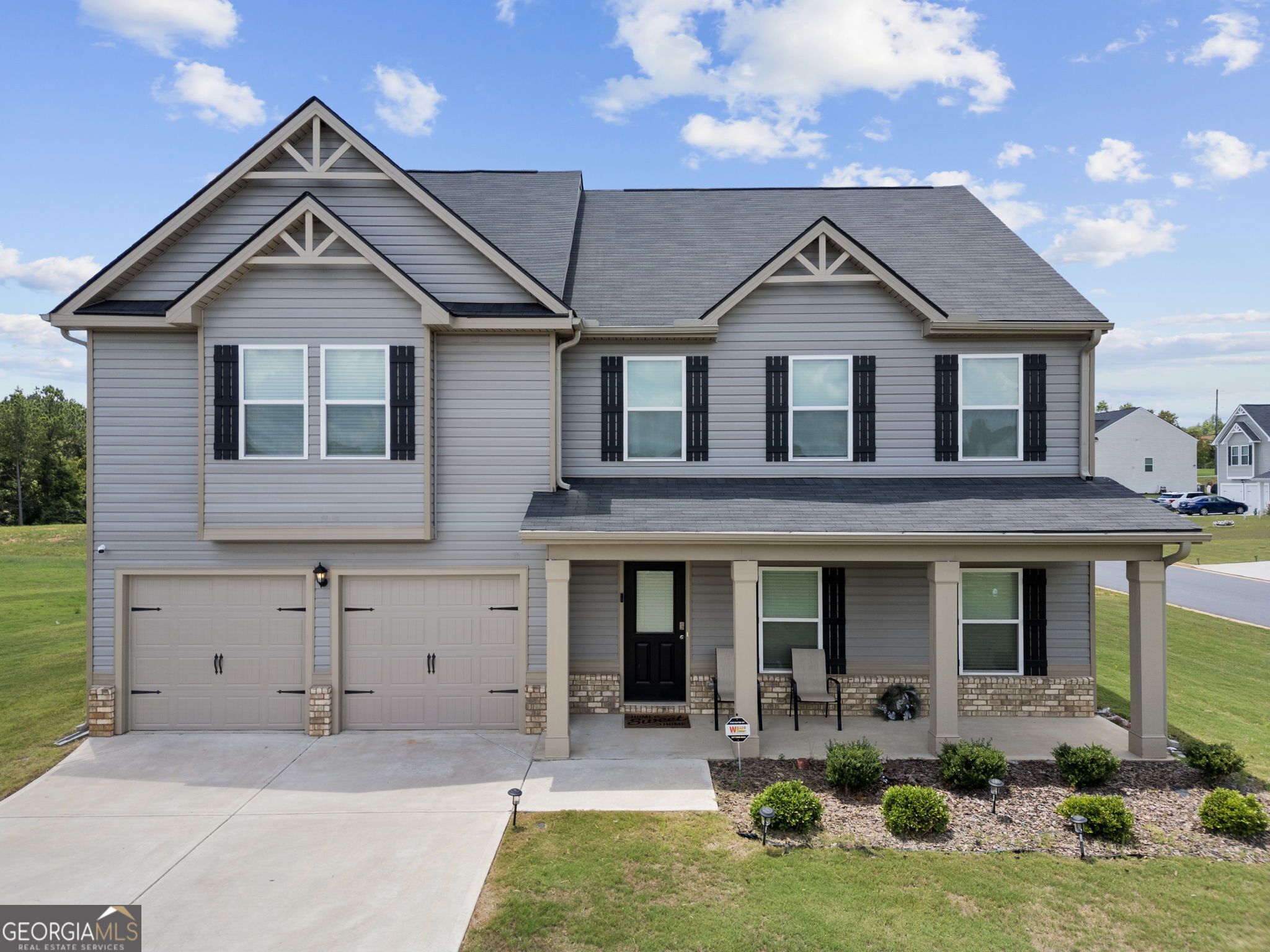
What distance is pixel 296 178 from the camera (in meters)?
9.87

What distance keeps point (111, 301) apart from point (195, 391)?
5.93 feet

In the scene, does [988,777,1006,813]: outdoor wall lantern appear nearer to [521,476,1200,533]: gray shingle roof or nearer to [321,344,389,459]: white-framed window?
[521,476,1200,533]: gray shingle roof

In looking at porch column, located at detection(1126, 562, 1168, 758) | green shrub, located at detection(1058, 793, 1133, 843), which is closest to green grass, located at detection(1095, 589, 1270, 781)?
porch column, located at detection(1126, 562, 1168, 758)

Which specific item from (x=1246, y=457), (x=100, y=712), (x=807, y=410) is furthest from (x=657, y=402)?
(x=1246, y=457)

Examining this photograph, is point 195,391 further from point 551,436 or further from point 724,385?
point 724,385

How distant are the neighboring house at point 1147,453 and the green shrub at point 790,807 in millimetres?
58309

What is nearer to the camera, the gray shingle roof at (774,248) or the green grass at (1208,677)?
the green grass at (1208,677)

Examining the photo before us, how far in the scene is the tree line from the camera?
4809cm

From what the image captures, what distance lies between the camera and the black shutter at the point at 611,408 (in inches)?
415

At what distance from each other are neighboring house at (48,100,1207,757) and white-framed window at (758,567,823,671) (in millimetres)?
58

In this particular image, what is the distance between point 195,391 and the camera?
31.8ft

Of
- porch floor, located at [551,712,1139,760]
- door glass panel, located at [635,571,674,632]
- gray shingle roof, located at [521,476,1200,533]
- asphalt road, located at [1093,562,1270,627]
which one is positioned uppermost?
gray shingle roof, located at [521,476,1200,533]

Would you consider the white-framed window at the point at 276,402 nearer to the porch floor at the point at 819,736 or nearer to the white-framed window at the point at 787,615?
the porch floor at the point at 819,736

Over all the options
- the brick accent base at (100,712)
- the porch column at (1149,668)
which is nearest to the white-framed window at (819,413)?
the porch column at (1149,668)
